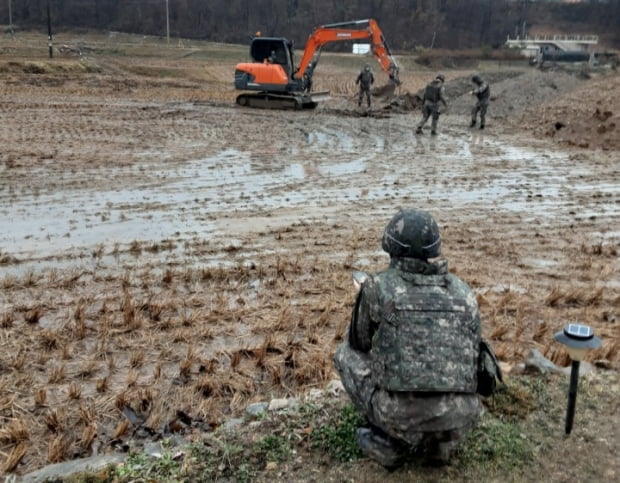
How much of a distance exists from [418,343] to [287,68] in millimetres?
18146

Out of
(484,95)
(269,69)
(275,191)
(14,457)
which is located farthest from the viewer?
(269,69)

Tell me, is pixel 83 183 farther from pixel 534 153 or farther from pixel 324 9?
pixel 324 9

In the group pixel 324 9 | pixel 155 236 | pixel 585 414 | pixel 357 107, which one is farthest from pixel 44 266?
pixel 324 9

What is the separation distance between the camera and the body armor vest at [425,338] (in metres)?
2.78

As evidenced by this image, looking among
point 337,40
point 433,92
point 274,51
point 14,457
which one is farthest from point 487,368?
Answer: point 274,51

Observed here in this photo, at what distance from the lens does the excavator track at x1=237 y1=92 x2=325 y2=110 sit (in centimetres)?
1969

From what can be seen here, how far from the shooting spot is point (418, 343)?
2791 mm

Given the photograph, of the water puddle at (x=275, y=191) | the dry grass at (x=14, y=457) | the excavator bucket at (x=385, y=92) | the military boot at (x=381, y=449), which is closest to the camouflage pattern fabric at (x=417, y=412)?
the military boot at (x=381, y=449)

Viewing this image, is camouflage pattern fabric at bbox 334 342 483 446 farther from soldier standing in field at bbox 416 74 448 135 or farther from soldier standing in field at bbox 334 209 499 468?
soldier standing in field at bbox 416 74 448 135

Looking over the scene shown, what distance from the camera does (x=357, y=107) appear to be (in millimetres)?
21297

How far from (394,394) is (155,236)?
16.7ft

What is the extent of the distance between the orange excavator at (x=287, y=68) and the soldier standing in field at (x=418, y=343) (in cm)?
1723

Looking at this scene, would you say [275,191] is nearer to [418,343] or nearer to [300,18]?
[418,343]

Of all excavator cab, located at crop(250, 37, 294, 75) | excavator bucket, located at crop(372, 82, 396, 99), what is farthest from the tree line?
excavator cab, located at crop(250, 37, 294, 75)
